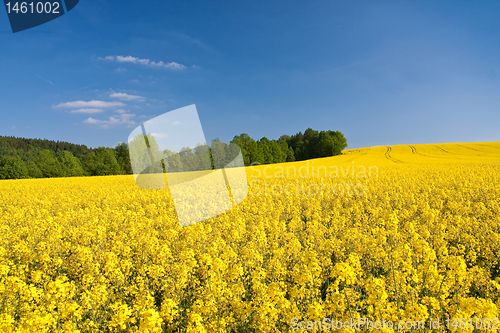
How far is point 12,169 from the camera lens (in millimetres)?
56156

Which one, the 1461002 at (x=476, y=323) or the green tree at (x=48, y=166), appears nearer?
the 1461002 at (x=476, y=323)

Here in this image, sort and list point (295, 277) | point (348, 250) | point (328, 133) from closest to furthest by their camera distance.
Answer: point (295, 277)
point (348, 250)
point (328, 133)

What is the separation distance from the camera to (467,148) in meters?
53.8

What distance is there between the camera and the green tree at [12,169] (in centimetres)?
5578

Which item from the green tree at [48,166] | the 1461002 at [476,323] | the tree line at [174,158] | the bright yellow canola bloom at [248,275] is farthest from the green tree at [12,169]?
the 1461002 at [476,323]

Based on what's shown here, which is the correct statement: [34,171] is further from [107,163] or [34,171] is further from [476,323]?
[476,323]

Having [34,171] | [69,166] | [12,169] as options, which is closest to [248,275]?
[69,166]

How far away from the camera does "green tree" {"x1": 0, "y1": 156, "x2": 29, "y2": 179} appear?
5578 centimetres

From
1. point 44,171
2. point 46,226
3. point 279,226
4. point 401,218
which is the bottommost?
point 401,218

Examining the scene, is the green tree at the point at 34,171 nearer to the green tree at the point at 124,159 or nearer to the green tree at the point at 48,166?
the green tree at the point at 48,166

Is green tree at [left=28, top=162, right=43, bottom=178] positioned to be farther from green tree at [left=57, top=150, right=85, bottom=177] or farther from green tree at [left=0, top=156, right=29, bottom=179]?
green tree at [left=57, top=150, right=85, bottom=177]

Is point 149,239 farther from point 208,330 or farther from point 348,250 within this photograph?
point 348,250

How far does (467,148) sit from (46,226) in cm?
7421

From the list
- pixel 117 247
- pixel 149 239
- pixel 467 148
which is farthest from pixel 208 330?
pixel 467 148
